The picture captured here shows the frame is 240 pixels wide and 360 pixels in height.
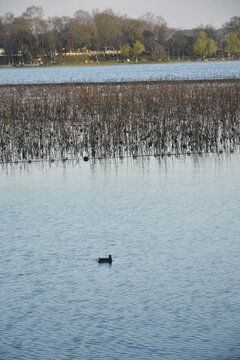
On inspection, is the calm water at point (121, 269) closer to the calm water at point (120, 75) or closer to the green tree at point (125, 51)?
the calm water at point (120, 75)

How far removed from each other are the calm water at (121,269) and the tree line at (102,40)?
129 metres

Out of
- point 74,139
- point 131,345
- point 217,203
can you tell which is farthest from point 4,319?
point 74,139

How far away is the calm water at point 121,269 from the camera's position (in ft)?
14.0

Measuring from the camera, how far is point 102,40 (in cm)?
15550

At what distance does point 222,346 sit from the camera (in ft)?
13.6

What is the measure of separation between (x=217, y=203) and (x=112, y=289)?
3434 millimetres

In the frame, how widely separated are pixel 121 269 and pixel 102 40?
15406 cm

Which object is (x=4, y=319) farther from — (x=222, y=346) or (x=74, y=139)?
(x=74, y=139)

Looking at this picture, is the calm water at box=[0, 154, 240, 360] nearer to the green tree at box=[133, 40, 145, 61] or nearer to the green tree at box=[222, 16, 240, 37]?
the green tree at box=[133, 40, 145, 61]

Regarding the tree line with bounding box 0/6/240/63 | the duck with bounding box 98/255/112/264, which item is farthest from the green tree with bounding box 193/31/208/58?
the duck with bounding box 98/255/112/264

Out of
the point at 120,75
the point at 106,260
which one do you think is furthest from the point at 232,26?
the point at 106,260

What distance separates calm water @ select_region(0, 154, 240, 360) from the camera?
427cm

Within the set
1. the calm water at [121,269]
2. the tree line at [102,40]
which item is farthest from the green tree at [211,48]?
the calm water at [121,269]

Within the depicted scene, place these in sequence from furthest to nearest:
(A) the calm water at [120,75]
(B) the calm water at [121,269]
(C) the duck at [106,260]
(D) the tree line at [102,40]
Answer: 1. (D) the tree line at [102,40]
2. (A) the calm water at [120,75]
3. (C) the duck at [106,260]
4. (B) the calm water at [121,269]
